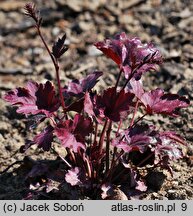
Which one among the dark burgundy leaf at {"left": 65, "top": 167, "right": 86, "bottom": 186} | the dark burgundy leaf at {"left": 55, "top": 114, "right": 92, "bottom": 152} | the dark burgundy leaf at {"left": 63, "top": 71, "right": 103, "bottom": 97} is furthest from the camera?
the dark burgundy leaf at {"left": 63, "top": 71, "right": 103, "bottom": 97}

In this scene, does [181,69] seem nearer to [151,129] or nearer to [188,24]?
[188,24]

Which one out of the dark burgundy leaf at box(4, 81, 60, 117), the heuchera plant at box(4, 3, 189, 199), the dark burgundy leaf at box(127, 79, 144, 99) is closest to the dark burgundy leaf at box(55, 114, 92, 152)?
the heuchera plant at box(4, 3, 189, 199)

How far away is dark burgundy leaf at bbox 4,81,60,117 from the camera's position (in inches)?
101

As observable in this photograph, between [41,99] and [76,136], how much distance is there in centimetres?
28

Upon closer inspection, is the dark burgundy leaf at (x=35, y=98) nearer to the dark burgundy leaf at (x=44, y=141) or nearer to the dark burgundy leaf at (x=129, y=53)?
the dark burgundy leaf at (x=44, y=141)

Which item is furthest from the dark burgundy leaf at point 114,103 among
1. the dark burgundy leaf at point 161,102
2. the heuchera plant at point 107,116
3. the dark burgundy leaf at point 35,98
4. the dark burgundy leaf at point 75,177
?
the dark burgundy leaf at point 75,177

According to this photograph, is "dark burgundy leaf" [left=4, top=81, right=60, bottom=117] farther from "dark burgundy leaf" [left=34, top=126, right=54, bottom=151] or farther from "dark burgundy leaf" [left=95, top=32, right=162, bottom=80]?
"dark burgundy leaf" [left=95, top=32, right=162, bottom=80]

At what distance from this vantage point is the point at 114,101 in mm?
2529

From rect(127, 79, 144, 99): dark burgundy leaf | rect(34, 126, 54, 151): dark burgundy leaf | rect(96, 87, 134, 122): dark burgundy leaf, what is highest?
rect(127, 79, 144, 99): dark burgundy leaf

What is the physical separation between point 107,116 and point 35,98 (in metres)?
0.38

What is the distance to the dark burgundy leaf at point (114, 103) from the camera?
2500 mm

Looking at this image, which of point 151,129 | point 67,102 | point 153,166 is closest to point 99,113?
point 151,129

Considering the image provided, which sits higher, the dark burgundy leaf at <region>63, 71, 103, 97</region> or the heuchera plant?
the dark burgundy leaf at <region>63, 71, 103, 97</region>

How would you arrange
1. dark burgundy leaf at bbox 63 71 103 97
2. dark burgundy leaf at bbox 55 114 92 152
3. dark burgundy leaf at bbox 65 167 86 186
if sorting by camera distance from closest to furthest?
1. dark burgundy leaf at bbox 55 114 92 152
2. dark burgundy leaf at bbox 65 167 86 186
3. dark burgundy leaf at bbox 63 71 103 97
